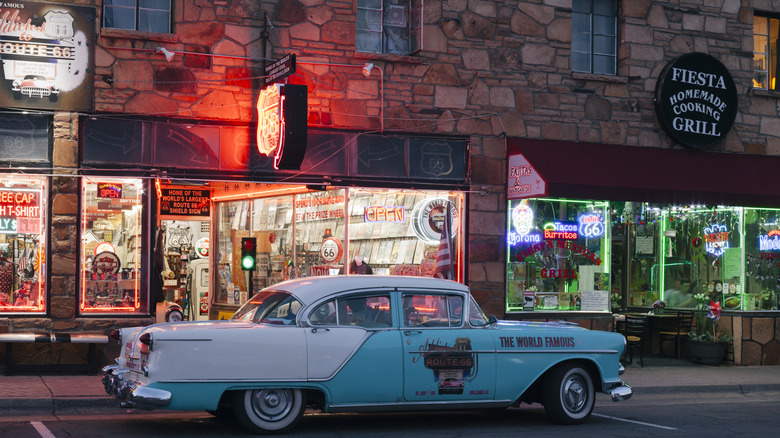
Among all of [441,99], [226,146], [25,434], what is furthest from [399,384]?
[441,99]

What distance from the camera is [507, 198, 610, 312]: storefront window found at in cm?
1549

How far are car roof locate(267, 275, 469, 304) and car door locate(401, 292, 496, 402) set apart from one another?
0.11 metres

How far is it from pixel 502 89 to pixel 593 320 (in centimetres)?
435

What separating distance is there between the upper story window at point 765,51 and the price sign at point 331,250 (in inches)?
347

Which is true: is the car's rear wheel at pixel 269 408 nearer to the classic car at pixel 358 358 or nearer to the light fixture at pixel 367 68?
the classic car at pixel 358 358

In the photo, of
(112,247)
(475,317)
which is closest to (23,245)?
(112,247)

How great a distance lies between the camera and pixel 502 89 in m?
15.3

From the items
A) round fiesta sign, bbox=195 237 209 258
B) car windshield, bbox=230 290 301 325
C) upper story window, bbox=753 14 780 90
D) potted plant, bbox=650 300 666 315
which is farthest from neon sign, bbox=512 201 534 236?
car windshield, bbox=230 290 301 325

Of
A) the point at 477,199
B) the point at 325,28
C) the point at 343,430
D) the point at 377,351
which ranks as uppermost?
the point at 325,28

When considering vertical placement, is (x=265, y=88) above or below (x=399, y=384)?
above

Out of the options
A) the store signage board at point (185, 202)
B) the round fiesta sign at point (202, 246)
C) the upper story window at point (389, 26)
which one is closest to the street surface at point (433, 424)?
the upper story window at point (389, 26)

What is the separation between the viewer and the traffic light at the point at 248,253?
16.1 metres

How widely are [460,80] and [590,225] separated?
3.57 metres

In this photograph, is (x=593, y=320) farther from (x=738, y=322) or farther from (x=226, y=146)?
(x=226, y=146)
